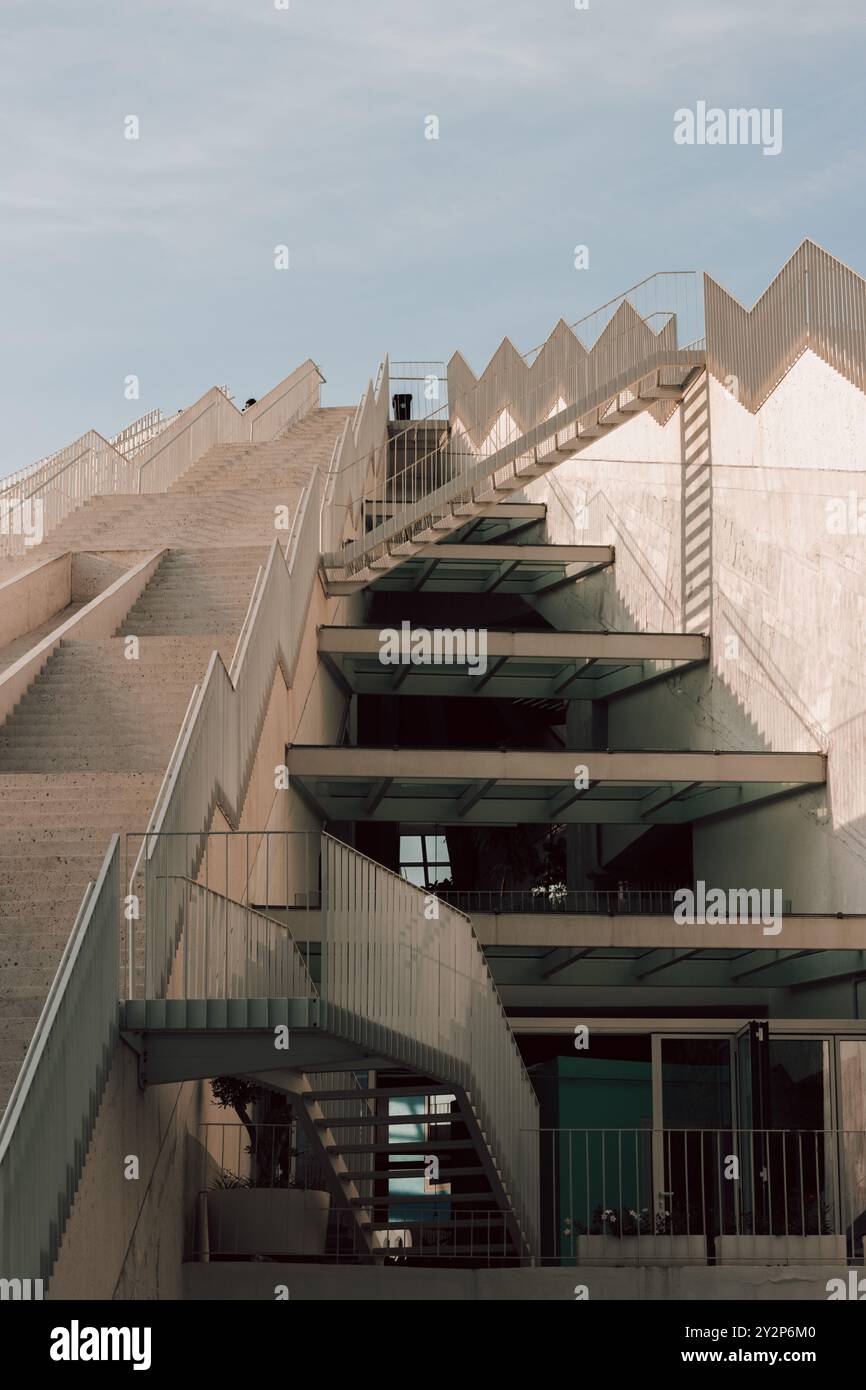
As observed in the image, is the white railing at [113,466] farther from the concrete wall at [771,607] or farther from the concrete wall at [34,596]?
the concrete wall at [771,607]

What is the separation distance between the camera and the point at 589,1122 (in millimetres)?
21344

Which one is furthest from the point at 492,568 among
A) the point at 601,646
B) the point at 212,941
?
the point at 212,941

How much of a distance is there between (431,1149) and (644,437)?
61.4 feet

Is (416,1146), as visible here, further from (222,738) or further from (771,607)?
(771,607)

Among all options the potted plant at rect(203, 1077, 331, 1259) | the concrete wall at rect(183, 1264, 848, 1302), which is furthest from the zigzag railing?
the potted plant at rect(203, 1077, 331, 1259)

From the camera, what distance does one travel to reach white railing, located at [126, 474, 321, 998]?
1159cm

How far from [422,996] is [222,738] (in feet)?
9.82

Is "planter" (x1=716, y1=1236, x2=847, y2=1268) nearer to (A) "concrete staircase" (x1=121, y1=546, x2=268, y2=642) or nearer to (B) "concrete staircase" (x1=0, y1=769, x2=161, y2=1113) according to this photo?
(B) "concrete staircase" (x1=0, y1=769, x2=161, y2=1113)

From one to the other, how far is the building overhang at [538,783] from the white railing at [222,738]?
2.55 m

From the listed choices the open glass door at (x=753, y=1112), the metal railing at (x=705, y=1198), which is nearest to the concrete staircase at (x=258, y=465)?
the open glass door at (x=753, y=1112)

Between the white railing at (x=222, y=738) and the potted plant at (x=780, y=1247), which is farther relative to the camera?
the potted plant at (x=780, y=1247)

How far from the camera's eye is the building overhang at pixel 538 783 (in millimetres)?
24734

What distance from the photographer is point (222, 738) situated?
14789 mm
